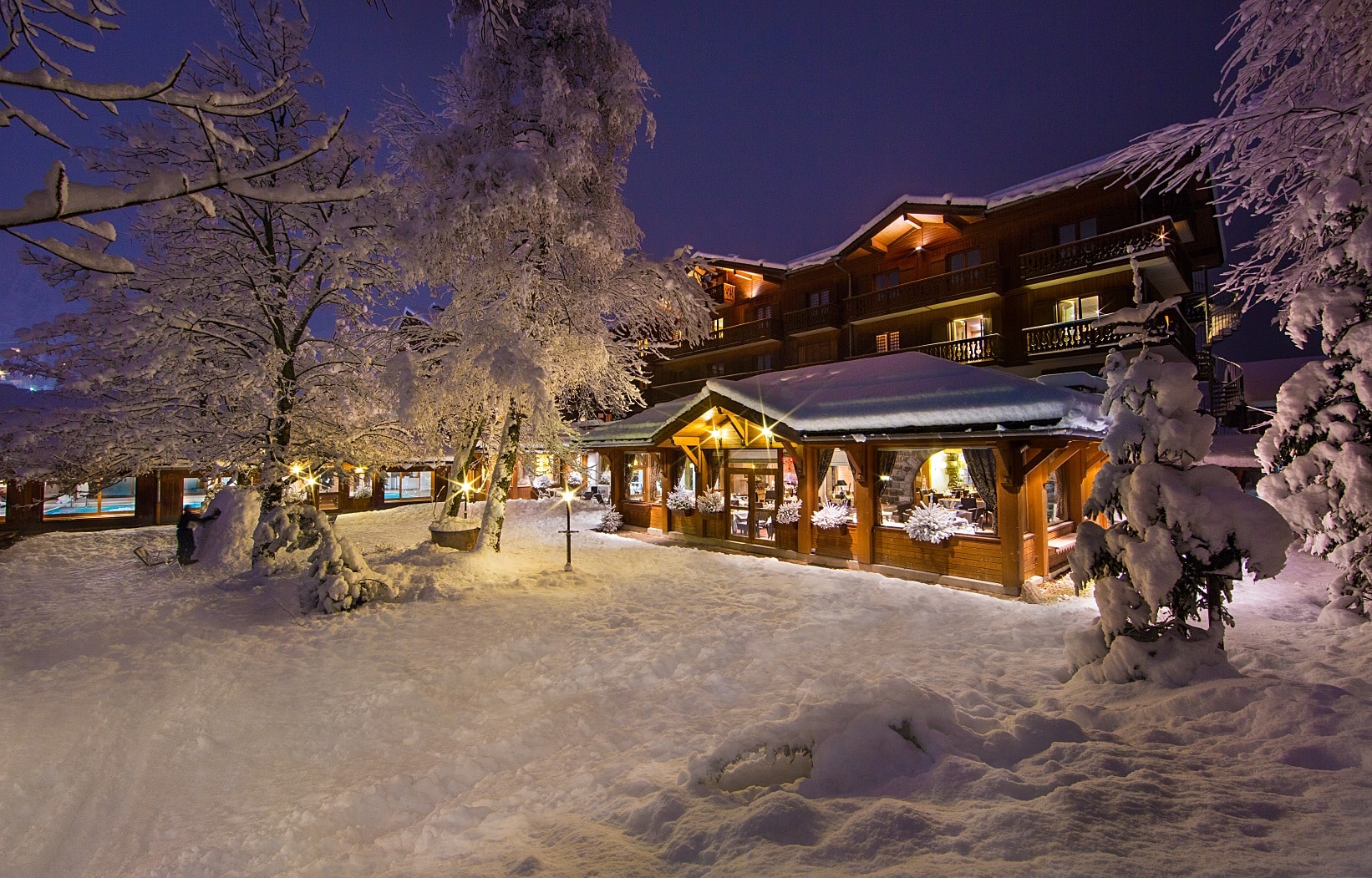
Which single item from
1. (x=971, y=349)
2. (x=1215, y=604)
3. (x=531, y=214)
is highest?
(x=531, y=214)

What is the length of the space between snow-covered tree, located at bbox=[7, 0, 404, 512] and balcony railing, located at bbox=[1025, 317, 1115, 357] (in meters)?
20.0

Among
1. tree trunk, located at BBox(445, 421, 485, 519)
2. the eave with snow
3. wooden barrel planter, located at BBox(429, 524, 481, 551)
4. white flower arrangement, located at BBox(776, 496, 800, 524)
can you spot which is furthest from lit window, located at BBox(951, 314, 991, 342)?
wooden barrel planter, located at BBox(429, 524, 481, 551)

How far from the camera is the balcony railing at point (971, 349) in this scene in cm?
1831

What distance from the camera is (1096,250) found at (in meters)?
16.7

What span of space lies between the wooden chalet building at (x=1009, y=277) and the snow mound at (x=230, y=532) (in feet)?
48.9

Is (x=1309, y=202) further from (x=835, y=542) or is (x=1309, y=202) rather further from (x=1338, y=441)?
(x=835, y=542)

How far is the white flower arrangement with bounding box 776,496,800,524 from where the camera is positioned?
13.6 m

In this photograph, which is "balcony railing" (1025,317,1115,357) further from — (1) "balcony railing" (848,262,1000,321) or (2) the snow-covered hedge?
(2) the snow-covered hedge

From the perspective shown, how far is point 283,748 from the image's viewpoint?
507cm

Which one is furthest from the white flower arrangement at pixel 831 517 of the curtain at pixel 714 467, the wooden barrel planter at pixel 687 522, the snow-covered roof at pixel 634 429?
the snow-covered roof at pixel 634 429

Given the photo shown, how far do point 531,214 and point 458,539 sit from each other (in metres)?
8.30

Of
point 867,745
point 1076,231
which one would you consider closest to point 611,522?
point 867,745

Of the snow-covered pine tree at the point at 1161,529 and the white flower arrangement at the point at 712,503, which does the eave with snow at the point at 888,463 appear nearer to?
the white flower arrangement at the point at 712,503

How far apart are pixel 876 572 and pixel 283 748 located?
10.7m
